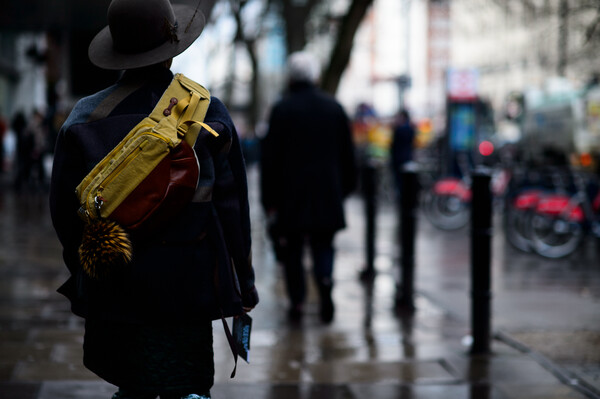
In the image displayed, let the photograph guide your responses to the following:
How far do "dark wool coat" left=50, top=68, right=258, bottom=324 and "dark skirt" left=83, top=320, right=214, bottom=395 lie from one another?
0.06m

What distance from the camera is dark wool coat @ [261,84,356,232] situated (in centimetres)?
635

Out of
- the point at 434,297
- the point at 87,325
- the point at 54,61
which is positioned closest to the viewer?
the point at 87,325

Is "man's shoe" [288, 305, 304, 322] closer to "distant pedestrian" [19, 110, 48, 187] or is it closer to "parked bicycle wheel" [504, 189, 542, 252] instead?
"parked bicycle wheel" [504, 189, 542, 252]

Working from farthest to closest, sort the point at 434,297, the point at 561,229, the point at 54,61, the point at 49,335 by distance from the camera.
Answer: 1. the point at 54,61
2. the point at 561,229
3. the point at 434,297
4. the point at 49,335

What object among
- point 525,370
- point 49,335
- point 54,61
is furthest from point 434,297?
point 54,61

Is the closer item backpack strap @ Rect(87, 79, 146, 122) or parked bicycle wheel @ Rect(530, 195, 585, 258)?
backpack strap @ Rect(87, 79, 146, 122)

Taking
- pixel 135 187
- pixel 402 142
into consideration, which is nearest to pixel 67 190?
pixel 135 187

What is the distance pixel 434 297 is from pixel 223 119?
5078 millimetres

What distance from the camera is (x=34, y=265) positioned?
9148mm

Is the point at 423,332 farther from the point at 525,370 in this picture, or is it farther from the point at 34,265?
the point at 34,265

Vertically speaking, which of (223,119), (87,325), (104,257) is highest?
(223,119)

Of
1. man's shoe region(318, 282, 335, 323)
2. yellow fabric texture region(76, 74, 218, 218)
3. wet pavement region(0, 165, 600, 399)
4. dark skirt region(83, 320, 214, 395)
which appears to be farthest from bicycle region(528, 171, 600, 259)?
yellow fabric texture region(76, 74, 218, 218)

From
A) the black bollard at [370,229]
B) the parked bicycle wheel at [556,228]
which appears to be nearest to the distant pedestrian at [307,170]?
the black bollard at [370,229]

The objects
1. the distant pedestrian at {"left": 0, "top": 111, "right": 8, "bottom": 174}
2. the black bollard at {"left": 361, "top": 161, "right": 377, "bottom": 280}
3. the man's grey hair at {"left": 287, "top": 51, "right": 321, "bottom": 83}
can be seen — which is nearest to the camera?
the man's grey hair at {"left": 287, "top": 51, "right": 321, "bottom": 83}
